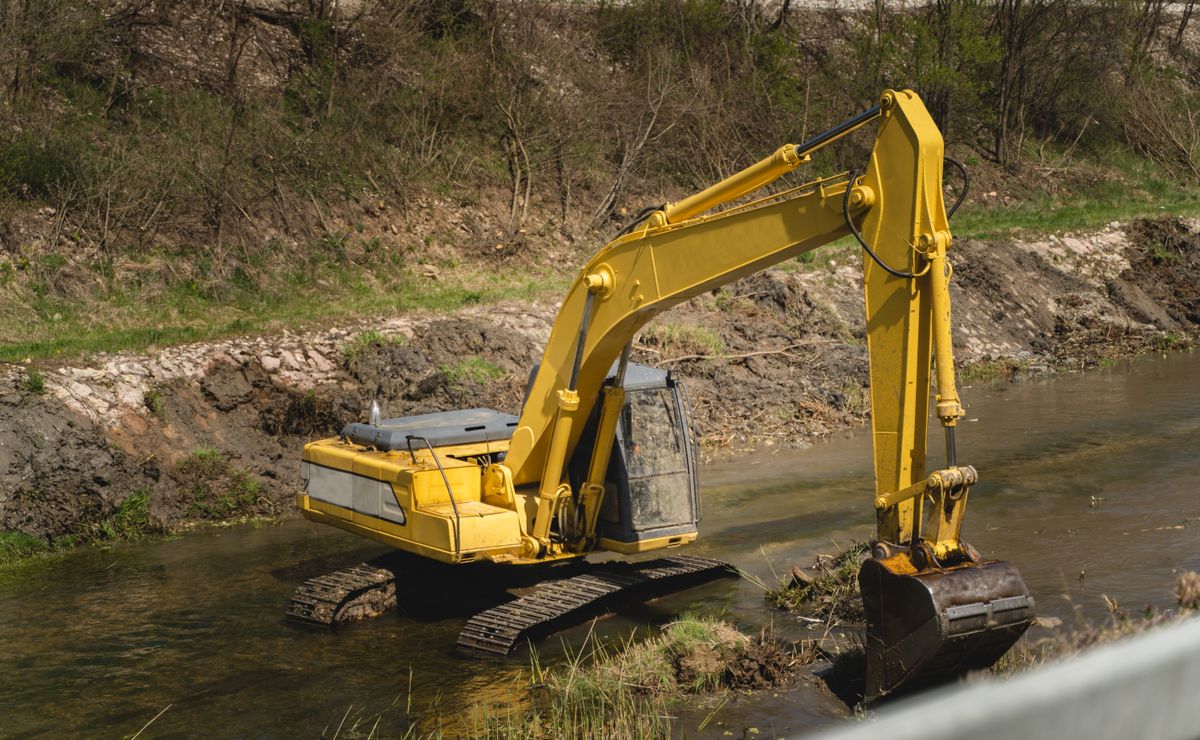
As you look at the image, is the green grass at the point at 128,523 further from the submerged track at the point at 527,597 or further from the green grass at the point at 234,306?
the submerged track at the point at 527,597

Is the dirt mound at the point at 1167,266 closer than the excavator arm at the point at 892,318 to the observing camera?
No

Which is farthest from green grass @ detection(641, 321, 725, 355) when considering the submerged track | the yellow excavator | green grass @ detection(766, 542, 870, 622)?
green grass @ detection(766, 542, 870, 622)

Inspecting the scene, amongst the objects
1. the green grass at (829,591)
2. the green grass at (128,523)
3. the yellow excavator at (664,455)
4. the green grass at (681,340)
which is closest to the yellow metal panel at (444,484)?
the yellow excavator at (664,455)

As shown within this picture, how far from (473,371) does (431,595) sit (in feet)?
19.7

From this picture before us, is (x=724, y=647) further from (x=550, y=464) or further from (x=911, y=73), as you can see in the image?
(x=911, y=73)

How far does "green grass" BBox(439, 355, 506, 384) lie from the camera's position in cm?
1586

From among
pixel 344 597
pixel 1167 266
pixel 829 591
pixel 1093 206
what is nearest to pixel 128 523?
pixel 344 597

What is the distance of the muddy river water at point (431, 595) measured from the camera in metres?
7.90

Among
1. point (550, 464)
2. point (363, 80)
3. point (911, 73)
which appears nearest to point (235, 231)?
point (363, 80)

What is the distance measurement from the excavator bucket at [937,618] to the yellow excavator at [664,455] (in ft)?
0.04

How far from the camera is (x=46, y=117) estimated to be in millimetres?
19828

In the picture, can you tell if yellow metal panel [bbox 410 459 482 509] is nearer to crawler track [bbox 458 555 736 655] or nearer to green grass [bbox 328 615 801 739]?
crawler track [bbox 458 555 736 655]

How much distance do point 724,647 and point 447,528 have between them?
235 cm

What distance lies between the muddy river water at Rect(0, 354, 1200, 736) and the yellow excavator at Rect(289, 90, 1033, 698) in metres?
0.50
